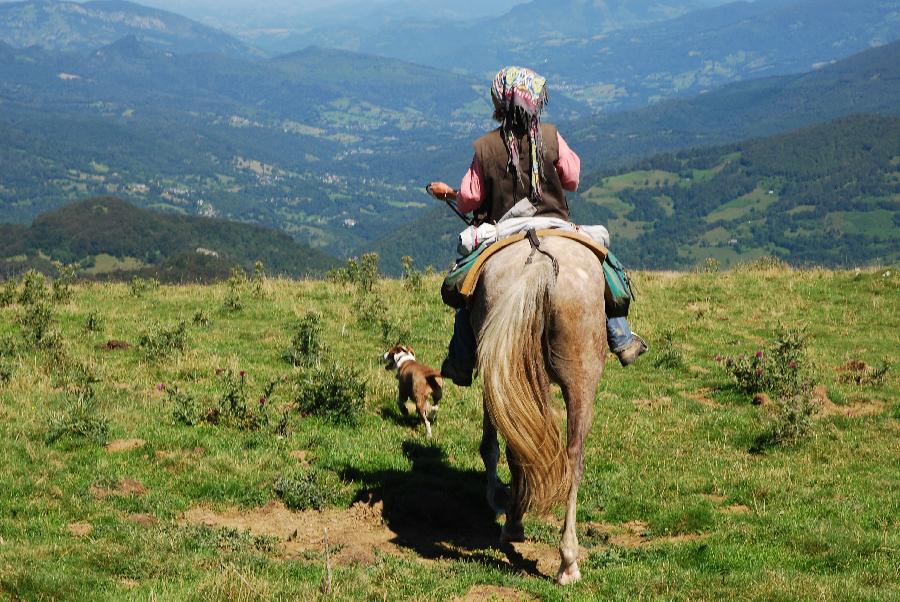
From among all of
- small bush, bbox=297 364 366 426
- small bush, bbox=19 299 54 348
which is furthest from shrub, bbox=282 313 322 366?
small bush, bbox=19 299 54 348

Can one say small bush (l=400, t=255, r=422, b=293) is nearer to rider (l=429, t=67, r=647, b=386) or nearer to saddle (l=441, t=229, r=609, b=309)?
rider (l=429, t=67, r=647, b=386)

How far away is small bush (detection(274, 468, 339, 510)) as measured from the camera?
899 centimetres

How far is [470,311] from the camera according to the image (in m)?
8.12

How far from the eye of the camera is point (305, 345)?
15.2 m

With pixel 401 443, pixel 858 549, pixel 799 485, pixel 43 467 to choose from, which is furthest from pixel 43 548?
pixel 799 485

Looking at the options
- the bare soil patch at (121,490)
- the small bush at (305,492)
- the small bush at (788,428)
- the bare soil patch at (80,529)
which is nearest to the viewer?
the bare soil patch at (80,529)

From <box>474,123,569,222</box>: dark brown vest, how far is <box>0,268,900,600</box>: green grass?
10.4 feet

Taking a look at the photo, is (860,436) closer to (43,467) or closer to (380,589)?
(380,589)

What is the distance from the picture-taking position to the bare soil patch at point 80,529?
757 centimetres

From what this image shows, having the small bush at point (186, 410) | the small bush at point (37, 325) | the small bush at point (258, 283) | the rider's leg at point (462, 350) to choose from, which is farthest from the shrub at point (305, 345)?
the rider's leg at point (462, 350)

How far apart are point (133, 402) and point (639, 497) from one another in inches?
278

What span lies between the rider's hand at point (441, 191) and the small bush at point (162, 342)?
745 centimetres

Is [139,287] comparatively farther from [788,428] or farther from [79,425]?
[788,428]

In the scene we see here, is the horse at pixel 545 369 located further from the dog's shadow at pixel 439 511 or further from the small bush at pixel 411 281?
the small bush at pixel 411 281
